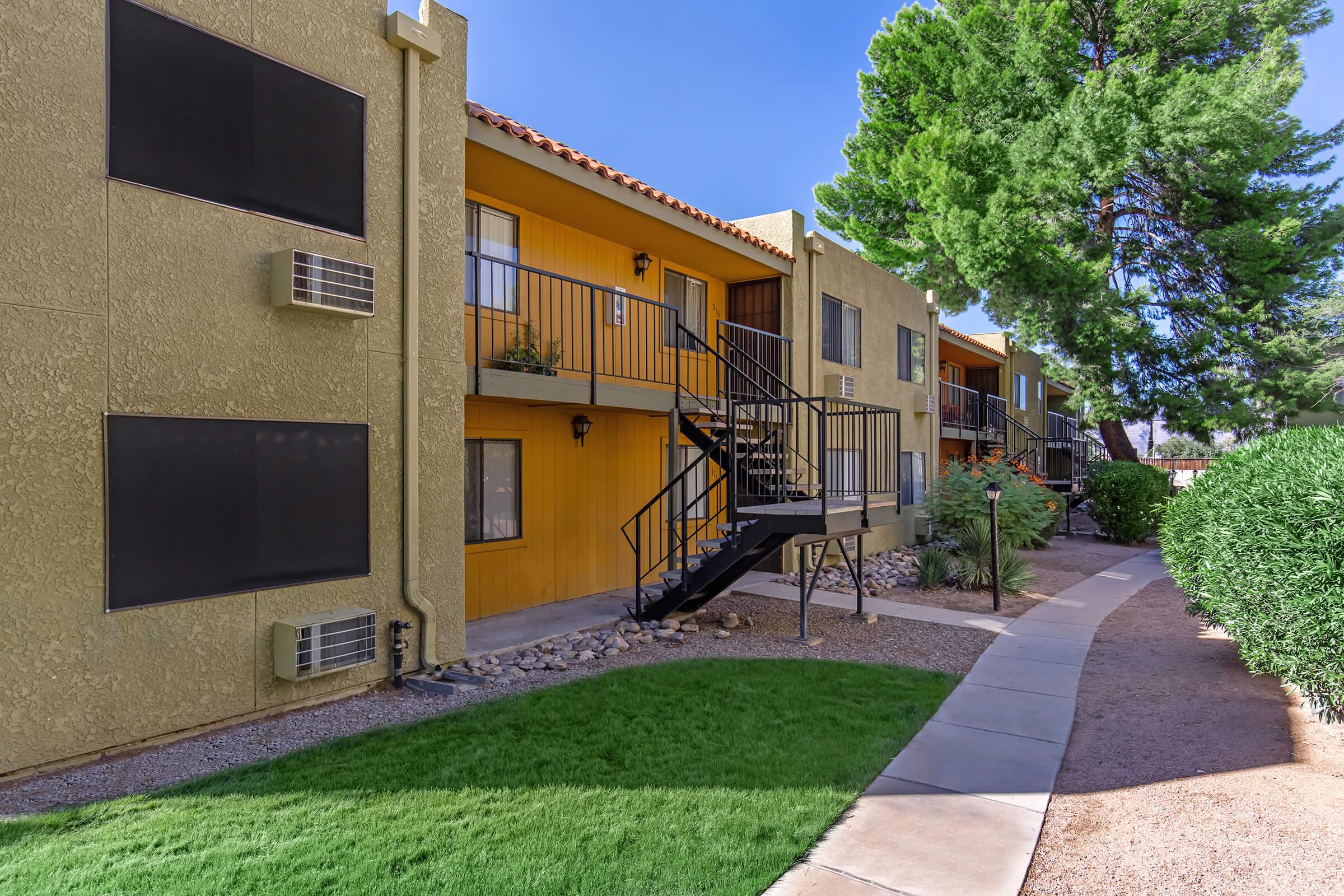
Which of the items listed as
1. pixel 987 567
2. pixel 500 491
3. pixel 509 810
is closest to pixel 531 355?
pixel 500 491

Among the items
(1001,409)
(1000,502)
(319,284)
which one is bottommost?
(1000,502)

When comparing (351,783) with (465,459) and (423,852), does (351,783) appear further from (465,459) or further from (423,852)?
(465,459)

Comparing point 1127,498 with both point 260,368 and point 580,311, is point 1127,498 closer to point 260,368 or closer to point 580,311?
point 580,311

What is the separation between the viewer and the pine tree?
1795 centimetres

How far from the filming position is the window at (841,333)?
1365cm

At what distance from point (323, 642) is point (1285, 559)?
23.0 ft

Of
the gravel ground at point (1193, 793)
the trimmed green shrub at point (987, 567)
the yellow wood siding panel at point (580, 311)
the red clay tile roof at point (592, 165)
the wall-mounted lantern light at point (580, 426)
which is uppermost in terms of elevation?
the red clay tile roof at point (592, 165)

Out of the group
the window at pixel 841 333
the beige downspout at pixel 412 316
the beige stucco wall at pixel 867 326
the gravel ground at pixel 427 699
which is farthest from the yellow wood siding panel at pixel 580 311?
the gravel ground at pixel 427 699

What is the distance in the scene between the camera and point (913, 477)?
55.0ft

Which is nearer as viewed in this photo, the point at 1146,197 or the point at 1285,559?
the point at 1285,559

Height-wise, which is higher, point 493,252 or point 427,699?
point 493,252

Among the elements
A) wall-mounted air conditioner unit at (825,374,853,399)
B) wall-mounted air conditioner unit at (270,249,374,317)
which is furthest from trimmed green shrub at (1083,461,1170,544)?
wall-mounted air conditioner unit at (270,249,374,317)

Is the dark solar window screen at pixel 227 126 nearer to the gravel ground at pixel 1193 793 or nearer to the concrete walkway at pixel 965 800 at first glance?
the concrete walkway at pixel 965 800

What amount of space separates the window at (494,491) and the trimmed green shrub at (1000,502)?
8.39 m
